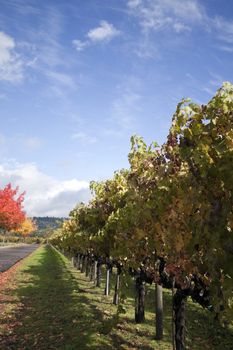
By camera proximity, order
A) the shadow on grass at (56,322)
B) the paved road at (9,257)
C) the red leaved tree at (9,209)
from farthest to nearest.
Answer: the red leaved tree at (9,209) < the paved road at (9,257) < the shadow on grass at (56,322)

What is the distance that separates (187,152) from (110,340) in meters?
9.79

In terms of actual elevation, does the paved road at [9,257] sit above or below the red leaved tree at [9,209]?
below

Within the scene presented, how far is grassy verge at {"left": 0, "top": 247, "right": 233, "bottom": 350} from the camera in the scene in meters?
13.7

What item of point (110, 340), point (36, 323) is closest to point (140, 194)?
point (110, 340)

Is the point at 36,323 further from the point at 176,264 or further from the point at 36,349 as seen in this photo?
the point at 176,264

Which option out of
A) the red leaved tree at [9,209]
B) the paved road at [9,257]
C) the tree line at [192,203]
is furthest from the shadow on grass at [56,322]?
the red leaved tree at [9,209]

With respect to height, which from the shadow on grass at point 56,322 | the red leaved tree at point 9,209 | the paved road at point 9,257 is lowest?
the shadow on grass at point 56,322

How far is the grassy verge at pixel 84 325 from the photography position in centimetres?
1374

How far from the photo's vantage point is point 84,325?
15945mm

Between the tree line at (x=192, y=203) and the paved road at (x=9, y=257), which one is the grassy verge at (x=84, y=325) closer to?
the tree line at (x=192, y=203)

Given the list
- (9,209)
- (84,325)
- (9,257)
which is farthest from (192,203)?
(9,209)

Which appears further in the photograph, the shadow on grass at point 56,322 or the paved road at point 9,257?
the paved road at point 9,257

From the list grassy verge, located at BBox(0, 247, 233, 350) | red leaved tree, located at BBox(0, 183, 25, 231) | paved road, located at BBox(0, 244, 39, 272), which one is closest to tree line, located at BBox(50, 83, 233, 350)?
grassy verge, located at BBox(0, 247, 233, 350)

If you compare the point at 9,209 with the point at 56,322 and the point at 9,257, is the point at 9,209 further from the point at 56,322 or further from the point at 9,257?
the point at 56,322
